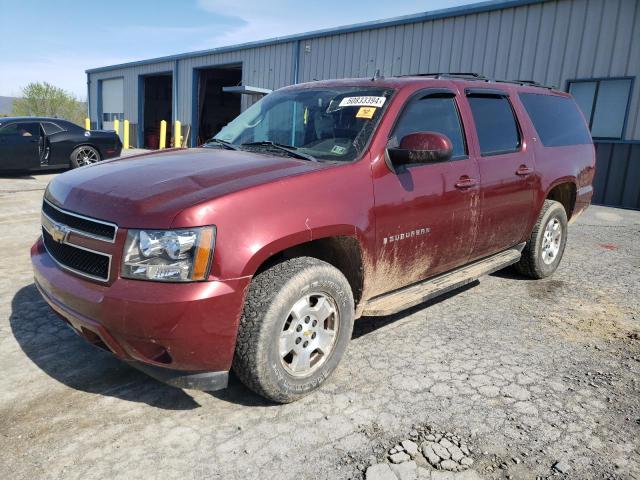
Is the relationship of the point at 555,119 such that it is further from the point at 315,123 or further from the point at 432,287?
the point at 315,123

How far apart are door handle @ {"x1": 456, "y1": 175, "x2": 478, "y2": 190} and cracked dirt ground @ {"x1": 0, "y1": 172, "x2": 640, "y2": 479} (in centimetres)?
111

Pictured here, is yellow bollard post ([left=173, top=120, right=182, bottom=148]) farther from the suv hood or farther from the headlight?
the headlight

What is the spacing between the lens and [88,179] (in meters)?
2.81

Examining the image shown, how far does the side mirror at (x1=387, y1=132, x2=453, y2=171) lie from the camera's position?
9.82 ft

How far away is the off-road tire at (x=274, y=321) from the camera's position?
2443mm

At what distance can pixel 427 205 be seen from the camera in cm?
329

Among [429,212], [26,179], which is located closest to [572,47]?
[429,212]

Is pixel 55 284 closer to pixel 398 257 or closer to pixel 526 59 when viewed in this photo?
pixel 398 257

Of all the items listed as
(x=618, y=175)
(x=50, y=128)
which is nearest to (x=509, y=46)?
(x=618, y=175)

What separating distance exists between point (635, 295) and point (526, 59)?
8.79 meters

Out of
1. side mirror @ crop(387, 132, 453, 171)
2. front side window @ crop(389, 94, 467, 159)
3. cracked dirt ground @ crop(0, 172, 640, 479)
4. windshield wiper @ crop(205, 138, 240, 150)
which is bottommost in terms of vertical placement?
cracked dirt ground @ crop(0, 172, 640, 479)

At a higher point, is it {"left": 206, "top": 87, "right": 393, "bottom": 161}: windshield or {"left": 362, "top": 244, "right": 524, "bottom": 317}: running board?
{"left": 206, "top": 87, "right": 393, "bottom": 161}: windshield

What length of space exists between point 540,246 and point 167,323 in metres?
4.01

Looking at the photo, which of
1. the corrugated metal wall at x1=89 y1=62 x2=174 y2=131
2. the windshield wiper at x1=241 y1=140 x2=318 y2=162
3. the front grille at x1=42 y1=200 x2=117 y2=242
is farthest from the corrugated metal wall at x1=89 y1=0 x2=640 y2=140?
the front grille at x1=42 y1=200 x2=117 y2=242
